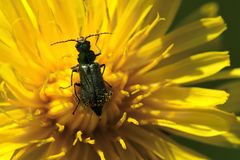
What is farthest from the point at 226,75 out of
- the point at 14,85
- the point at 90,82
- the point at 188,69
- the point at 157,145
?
the point at 14,85

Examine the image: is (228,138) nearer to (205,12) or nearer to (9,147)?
(205,12)

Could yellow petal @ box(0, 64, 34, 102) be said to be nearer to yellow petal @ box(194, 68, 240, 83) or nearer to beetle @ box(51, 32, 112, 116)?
beetle @ box(51, 32, 112, 116)

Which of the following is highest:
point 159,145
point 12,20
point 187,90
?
point 12,20

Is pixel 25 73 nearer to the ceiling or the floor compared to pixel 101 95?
nearer to the ceiling

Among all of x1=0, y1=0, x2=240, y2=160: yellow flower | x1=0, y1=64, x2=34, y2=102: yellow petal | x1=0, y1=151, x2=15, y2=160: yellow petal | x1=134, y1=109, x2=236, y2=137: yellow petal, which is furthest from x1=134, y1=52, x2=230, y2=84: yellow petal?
x1=0, y1=151, x2=15, y2=160: yellow petal

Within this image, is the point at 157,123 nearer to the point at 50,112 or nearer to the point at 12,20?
the point at 50,112

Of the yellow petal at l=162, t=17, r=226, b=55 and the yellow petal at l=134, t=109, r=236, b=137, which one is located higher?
the yellow petal at l=162, t=17, r=226, b=55

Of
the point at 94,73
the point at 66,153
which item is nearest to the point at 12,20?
the point at 94,73
